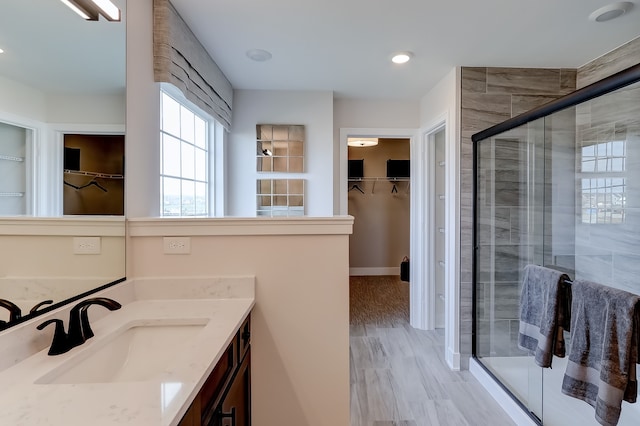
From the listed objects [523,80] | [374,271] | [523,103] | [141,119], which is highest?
[523,80]

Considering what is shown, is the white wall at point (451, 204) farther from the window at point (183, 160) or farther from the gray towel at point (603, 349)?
the window at point (183, 160)

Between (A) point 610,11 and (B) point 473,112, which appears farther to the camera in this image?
(B) point 473,112

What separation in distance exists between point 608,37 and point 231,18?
2.58 m

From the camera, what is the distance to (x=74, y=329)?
1014mm

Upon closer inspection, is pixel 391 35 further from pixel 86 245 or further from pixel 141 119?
pixel 86 245

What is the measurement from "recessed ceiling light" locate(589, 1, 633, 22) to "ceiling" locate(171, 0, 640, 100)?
47mm

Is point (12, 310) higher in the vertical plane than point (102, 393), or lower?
higher

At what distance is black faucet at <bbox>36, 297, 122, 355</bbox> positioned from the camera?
0.96m

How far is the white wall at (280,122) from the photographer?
3.10 metres

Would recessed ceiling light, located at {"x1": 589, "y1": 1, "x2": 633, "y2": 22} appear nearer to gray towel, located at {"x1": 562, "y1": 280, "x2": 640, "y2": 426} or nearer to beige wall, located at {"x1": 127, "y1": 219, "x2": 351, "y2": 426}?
gray towel, located at {"x1": 562, "y1": 280, "x2": 640, "y2": 426}

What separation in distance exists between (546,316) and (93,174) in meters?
2.35

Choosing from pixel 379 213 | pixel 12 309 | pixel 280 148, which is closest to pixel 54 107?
pixel 12 309

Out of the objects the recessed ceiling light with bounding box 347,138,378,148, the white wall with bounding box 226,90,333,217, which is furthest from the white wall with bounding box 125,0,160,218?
the recessed ceiling light with bounding box 347,138,378,148

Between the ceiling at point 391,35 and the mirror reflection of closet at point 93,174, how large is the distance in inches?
39.6
